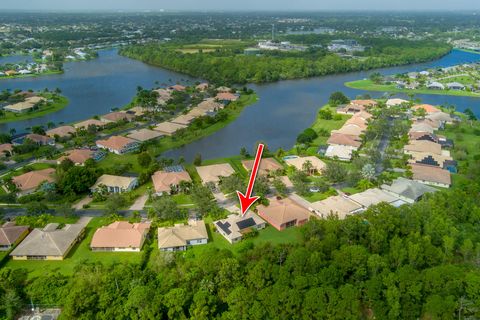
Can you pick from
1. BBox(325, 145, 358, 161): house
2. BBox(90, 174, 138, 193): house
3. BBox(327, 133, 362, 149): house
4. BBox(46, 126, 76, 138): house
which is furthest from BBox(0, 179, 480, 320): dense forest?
BBox(46, 126, 76, 138): house

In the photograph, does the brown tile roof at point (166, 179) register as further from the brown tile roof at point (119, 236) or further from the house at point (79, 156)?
the house at point (79, 156)

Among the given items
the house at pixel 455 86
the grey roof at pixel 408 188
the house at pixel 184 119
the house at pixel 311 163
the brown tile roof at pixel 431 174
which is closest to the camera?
the grey roof at pixel 408 188

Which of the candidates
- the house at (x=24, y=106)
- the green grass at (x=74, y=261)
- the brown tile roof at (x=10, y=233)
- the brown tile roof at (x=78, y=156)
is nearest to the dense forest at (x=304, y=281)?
the green grass at (x=74, y=261)

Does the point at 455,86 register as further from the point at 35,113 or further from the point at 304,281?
the point at 35,113

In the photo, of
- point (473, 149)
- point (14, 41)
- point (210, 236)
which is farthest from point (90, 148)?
point (14, 41)

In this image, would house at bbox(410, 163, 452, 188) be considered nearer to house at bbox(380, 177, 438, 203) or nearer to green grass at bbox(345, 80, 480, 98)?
house at bbox(380, 177, 438, 203)

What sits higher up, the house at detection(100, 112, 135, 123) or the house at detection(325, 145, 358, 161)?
the house at detection(100, 112, 135, 123)

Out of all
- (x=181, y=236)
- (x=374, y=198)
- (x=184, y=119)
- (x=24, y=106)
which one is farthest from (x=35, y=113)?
(x=374, y=198)
